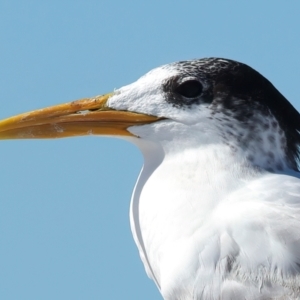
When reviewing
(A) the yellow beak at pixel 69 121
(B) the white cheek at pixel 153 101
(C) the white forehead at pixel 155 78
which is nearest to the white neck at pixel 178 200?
(B) the white cheek at pixel 153 101

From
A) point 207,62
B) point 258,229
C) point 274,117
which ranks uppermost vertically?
point 207,62

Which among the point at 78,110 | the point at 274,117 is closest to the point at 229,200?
the point at 274,117

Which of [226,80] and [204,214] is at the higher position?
[226,80]

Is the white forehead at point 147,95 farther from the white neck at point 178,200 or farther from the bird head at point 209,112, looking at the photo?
the white neck at point 178,200

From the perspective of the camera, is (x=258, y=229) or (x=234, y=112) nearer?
(x=258, y=229)

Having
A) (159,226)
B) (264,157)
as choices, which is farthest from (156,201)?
(264,157)

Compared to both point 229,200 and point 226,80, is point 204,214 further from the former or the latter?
point 226,80

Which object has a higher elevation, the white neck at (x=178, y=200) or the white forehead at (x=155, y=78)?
the white forehead at (x=155, y=78)

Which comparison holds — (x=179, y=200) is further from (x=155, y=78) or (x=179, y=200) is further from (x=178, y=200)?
(x=155, y=78)

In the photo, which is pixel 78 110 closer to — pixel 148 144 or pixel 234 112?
pixel 148 144
